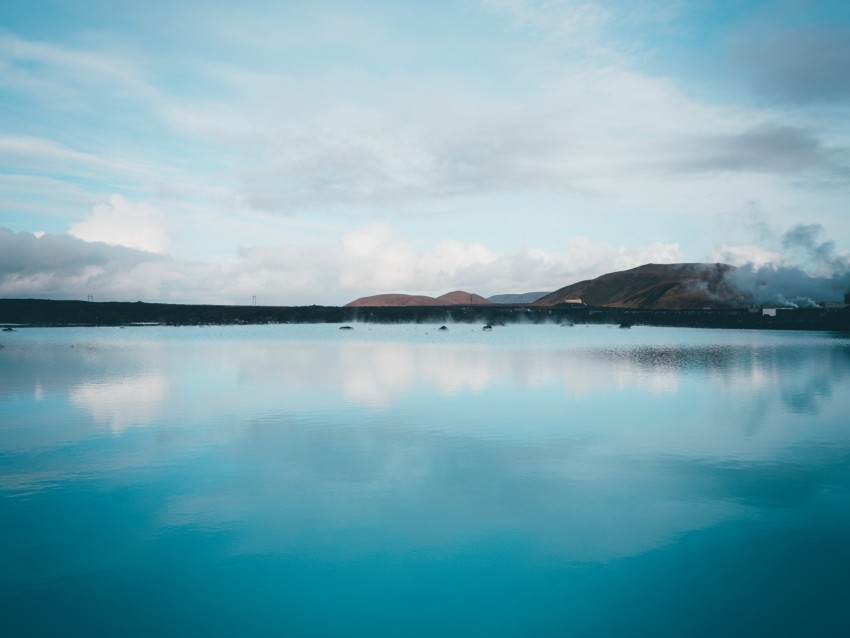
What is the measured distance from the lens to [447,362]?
211ft

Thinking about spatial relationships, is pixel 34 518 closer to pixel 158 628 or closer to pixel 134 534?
pixel 134 534

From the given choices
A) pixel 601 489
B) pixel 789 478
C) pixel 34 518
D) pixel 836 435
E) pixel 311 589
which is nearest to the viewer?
pixel 311 589

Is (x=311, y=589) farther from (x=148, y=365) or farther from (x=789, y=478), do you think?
(x=148, y=365)

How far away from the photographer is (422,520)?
51.5ft

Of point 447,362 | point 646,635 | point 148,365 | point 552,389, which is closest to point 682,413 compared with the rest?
point 552,389

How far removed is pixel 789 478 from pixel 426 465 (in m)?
12.2

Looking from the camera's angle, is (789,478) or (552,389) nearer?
(789,478)

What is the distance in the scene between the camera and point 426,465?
21.1m

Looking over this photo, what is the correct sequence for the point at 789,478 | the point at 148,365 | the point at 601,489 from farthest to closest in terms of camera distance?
the point at 148,365 < the point at 789,478 < the point at 601,489

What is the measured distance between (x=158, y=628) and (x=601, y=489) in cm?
1287

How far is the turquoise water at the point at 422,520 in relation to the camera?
11.3 m

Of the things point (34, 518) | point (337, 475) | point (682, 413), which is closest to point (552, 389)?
point (682, 413)

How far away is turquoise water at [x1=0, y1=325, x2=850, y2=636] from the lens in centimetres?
1127

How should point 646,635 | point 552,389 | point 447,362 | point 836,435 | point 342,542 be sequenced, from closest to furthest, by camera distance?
point 646,635, point 342,542, point 836,435, point 552,389, point 447,362
